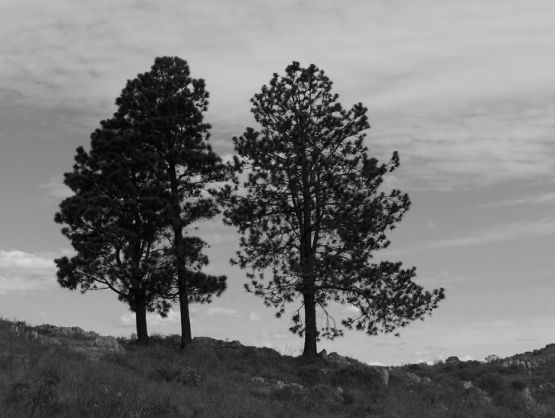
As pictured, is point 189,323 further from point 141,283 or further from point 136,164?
point 136,164

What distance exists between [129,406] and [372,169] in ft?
60.1

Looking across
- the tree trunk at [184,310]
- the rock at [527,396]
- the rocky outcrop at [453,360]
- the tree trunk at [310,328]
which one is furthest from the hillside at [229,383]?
the tree trunk at [184,310]

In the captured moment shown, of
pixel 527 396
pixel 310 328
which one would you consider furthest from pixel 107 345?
pixel 527 396

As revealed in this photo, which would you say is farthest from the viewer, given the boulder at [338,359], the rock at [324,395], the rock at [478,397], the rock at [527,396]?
the boulder at [338,359]

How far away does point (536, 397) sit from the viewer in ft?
82.2

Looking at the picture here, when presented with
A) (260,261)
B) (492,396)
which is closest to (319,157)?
(260,261)

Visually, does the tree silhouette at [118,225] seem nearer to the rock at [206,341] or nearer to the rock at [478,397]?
the rock at [206,341]

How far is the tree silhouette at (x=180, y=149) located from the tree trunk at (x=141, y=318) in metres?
1.78

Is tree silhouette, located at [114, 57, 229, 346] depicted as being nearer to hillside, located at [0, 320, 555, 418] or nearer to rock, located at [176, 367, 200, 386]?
hillside, located at [0, 320, 555, 418]

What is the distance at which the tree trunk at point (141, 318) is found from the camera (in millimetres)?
28797

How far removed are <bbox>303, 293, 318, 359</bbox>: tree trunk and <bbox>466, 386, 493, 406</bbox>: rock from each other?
7.01 metres

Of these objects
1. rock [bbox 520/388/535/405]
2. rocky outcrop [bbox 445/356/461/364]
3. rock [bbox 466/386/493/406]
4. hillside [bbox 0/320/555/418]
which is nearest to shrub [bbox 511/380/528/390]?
hillside [bbox 0/320/555/418]

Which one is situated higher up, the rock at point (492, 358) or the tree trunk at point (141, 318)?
the tree trunk at point (141, 318)

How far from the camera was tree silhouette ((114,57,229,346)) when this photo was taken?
28.8 metres
